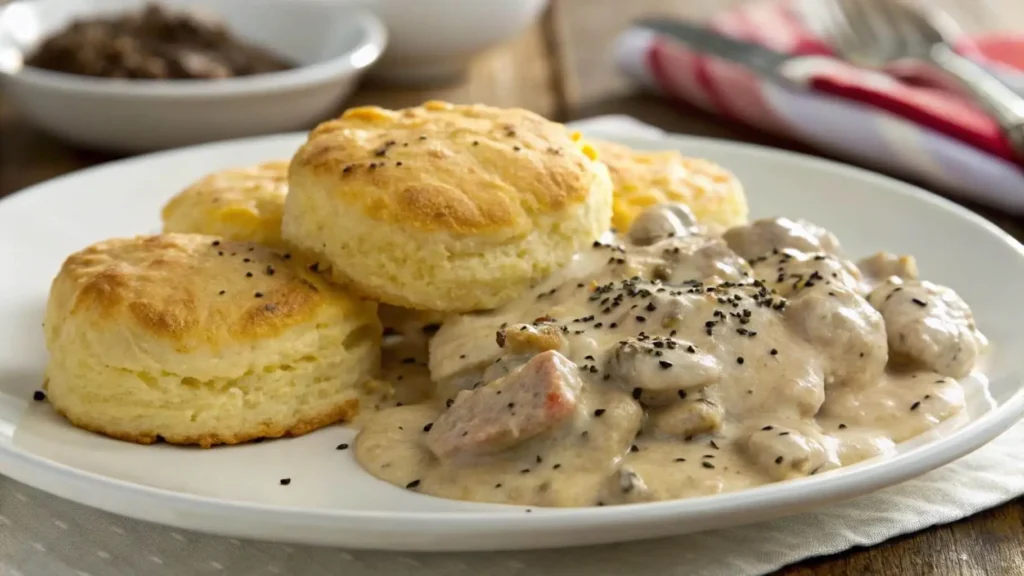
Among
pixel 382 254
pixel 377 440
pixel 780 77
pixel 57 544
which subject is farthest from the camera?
pixel 780 77

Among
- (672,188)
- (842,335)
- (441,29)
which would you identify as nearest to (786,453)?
(842,335)

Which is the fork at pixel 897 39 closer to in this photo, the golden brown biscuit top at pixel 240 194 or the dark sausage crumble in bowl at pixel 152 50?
the dark sausage crumble in bowl at pixel 152 50

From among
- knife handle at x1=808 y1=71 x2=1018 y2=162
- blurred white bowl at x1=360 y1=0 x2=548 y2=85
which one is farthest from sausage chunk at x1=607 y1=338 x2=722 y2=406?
blurred white bowl at x1=360 y1=0 x2=548 y2=85

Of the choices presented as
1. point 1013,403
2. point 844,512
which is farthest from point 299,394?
point 1013,403

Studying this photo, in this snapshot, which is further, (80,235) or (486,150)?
(80,235)

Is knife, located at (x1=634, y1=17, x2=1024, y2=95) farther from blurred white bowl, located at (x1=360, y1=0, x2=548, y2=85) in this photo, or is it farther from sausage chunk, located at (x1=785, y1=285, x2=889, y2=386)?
sausage chunk, located at (x1=785, y1=285, x2=889, y2=386)

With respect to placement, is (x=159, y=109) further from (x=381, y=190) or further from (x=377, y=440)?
(x=377, y=440)
